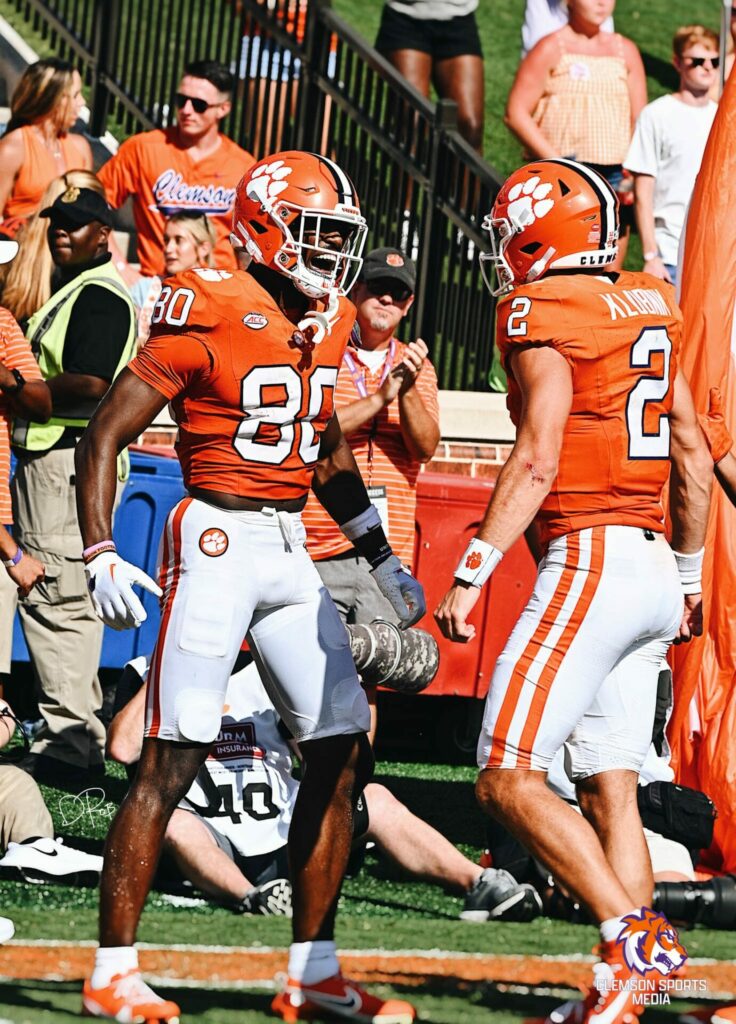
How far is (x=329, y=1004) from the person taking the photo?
3.97 m

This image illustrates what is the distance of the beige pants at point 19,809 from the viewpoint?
207 inches

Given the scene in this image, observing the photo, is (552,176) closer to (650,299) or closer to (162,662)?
(650,299)

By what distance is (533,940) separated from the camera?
15.9 feet

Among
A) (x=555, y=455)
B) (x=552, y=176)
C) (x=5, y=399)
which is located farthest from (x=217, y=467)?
(x=5, y=399)

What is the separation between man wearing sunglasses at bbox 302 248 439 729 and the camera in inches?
248

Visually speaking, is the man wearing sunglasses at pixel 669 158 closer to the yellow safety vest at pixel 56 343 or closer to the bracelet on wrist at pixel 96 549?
the yellow safety vest at pixel 56 343

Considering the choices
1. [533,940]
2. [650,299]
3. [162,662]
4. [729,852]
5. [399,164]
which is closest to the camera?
[162,662]

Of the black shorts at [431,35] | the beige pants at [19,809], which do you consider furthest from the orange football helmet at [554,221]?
the black shorts at [431,35]

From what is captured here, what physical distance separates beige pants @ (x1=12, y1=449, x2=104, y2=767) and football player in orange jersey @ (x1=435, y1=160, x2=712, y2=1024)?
2.82 metres

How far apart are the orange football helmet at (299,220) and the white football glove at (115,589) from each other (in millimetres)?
876

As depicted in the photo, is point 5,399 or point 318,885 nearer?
point 318,885

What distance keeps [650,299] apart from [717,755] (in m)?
2.19

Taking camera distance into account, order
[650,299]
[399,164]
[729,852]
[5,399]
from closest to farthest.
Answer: [650,299] < [729,852] < [5,399] < [399,164]

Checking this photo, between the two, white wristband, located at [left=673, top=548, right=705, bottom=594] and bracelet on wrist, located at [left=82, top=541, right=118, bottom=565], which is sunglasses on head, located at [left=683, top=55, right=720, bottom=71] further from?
bracelet on wrist, located at [left=82, top=541, right=118, bottom=565]
